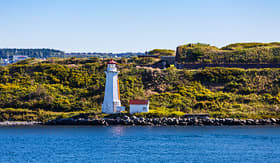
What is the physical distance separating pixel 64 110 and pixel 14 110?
611 centimetres

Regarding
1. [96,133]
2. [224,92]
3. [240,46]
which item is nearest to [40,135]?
[96,133]

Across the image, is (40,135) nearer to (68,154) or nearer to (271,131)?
(68,154)

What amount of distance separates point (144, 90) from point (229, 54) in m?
22.5

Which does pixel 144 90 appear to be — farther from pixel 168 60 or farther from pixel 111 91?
pixel 168 60

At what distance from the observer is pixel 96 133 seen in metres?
56.4

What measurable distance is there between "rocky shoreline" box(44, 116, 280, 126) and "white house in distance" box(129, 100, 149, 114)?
152cm

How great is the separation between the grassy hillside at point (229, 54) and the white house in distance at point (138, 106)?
28.1 metres

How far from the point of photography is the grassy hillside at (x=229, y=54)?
3497 inches

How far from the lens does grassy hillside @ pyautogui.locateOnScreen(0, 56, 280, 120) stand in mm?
67812

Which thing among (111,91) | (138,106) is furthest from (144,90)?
(111,91)

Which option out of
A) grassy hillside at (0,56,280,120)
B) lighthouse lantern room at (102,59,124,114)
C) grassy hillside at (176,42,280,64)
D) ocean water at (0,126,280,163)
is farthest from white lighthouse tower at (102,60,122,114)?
grassy hillside at (176,42,280,64)

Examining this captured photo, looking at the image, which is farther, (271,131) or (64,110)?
Answer: (64,110)

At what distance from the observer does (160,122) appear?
62.9 meters

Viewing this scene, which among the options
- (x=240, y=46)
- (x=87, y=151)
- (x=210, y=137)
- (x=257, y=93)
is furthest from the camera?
(x=240, y=46)
